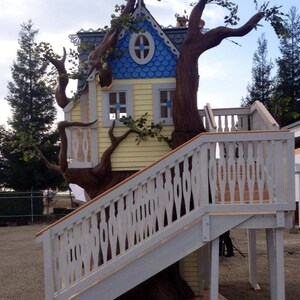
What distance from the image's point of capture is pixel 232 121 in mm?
9438

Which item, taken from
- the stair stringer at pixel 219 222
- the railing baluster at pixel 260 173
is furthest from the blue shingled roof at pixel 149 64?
the stair stringer at pixel 219 222

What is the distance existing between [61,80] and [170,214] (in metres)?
3.90

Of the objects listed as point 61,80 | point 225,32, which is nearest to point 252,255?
point 225,32

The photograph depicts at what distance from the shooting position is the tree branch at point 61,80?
9.13 meters

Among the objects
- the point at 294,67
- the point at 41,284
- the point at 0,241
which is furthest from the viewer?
the point at 294,67

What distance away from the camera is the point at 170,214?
21.7ft

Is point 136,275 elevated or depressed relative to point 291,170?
depressed

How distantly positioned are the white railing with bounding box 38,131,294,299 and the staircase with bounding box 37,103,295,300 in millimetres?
13

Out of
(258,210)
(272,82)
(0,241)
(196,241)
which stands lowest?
(0,241)

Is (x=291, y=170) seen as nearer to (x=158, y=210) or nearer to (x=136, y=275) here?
(x=158, y=210)

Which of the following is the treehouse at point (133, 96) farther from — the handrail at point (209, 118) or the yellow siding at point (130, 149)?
the handrail at point (209, 118)

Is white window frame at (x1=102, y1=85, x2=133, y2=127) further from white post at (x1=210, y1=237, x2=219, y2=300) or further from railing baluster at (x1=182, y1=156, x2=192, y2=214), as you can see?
white post at (x1=210, y1=237, x2=219, y2=300)

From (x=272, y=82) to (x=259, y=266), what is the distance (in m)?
39.4

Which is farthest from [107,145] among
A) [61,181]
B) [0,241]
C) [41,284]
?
[61,181]
